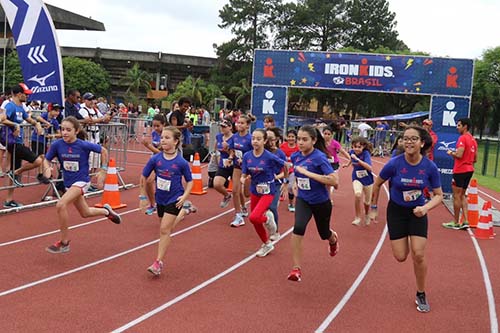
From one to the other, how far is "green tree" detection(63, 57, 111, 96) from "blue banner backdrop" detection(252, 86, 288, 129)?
4233 cm

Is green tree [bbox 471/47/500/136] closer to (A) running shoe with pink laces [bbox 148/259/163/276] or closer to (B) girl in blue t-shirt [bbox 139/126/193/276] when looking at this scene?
(B) girl in blue t-shirt [bbox 139/126/193/276]

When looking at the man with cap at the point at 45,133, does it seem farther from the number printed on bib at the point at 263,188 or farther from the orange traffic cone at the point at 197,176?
the number printed on bib at the point at 263,188

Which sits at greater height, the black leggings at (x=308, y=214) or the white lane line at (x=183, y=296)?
the black leggings at (x=308, y=214)

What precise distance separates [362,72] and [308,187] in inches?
415

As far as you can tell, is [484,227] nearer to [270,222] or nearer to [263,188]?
[270,222]

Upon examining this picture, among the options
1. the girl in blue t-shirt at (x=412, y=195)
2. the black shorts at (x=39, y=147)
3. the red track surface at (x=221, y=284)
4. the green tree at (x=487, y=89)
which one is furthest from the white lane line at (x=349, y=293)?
the green tree at (x=487, y=89)

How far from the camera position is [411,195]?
566 centimetres

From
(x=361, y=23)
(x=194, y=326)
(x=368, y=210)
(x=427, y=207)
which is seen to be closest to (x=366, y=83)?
(x=368, y=210)

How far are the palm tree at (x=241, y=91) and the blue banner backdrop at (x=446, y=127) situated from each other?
44.7 metres

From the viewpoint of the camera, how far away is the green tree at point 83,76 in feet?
182

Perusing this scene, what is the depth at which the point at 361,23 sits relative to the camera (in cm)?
6369

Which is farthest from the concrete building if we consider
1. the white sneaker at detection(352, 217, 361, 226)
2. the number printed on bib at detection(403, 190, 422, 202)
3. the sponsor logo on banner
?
the number printed on bib at detection(403, 190, 422, 202)

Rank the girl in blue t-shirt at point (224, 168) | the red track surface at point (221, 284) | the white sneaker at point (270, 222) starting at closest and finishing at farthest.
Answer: the red track surface at point (221, 284), the white sneaker at point (270, 222), the girl in blue t-shirt at point (224, 168)

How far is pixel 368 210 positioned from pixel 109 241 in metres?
5.01
